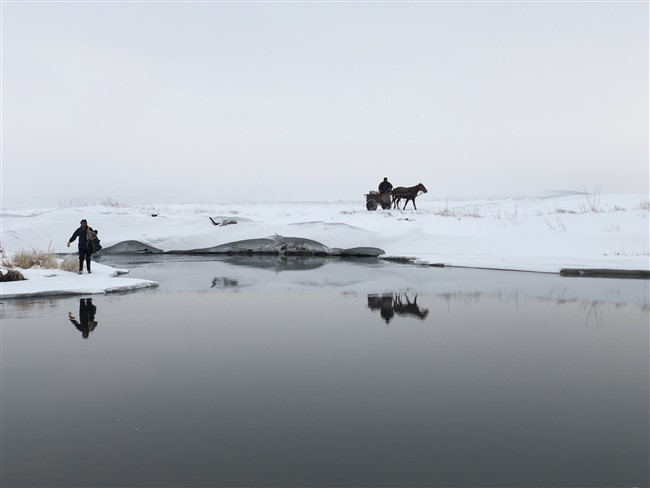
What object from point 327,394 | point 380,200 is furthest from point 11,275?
point 380,200

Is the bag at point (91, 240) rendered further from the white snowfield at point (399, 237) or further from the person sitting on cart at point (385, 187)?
the person sitting on cart at point (385, 187)

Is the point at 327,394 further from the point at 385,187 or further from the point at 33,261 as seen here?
the point at 385,187

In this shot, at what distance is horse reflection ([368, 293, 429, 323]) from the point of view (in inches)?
321

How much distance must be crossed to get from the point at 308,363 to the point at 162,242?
18.7 meters

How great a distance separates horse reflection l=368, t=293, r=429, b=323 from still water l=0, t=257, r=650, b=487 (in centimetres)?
5

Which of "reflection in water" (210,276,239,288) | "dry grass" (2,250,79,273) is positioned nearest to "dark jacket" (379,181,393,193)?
"reflection in water" (210,276,239,288)

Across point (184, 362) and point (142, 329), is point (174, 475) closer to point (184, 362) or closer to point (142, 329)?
point (184, 362)

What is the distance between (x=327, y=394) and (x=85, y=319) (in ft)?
16.3

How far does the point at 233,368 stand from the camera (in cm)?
538

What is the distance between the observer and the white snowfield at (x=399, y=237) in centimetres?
1439

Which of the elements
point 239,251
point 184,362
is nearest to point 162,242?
point 239,251

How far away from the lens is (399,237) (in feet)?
68.3

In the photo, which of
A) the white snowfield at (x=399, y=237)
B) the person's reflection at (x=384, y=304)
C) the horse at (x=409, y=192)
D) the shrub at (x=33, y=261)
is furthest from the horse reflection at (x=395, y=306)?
the horse at (x=409, y=192)

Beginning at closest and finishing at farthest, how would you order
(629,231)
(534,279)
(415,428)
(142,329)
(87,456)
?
1. (87,456)
2. (415,428)
3. (142,329)
4. (534,279)
5. (629,231)
